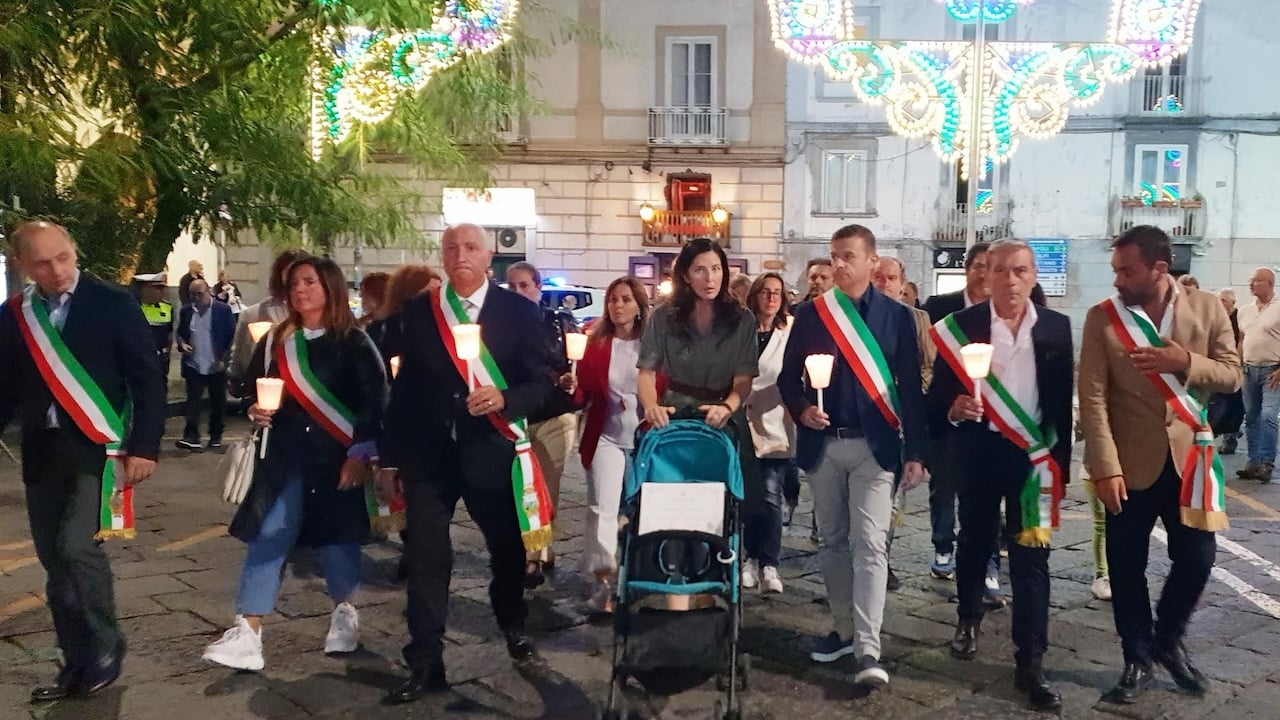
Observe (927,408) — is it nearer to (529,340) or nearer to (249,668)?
(529,340)

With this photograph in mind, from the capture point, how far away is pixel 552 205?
25.2m

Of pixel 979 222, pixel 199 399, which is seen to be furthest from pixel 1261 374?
pixel 979 222

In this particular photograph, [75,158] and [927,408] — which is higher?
[75,158]

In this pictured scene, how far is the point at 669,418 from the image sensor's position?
15.4 ft

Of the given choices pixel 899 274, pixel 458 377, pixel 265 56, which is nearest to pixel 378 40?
pixel 265 56

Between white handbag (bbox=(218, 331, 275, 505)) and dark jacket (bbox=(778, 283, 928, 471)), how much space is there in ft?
7.78

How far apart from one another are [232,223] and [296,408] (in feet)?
21.1

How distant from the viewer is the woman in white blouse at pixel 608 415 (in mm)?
5574

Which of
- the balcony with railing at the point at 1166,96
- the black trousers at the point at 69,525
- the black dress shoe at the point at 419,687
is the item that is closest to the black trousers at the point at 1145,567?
the black dress shoe at the point at 419,687

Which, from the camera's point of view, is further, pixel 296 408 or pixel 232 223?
pixel 232 223

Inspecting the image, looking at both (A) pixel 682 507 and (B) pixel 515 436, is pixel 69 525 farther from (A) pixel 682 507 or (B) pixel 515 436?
(A) pixel 682 507

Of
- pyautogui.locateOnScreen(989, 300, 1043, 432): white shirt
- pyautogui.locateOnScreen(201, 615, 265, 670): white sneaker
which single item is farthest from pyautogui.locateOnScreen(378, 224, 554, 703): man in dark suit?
pyautogui.locateOnScreen(989, 300, 1043, 432): white shirt

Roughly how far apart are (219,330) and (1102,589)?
8.74m

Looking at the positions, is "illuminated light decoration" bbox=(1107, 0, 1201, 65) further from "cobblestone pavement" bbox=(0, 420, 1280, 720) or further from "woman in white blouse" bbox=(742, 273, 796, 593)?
"woman in white blouse" bbox=(742, 273, 796, 593)
